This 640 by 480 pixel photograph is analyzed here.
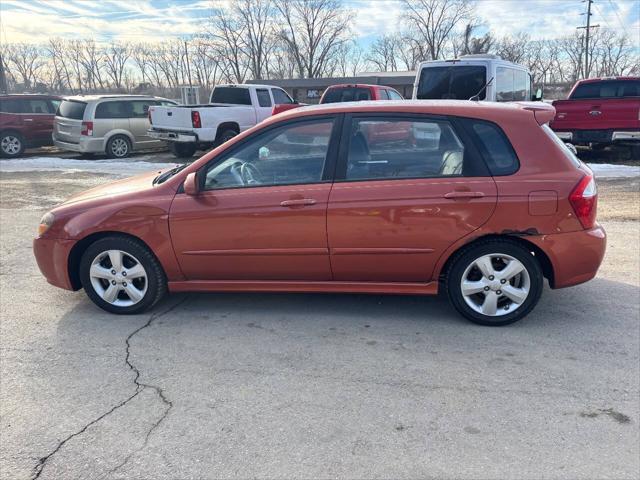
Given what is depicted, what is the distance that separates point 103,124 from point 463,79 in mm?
9891

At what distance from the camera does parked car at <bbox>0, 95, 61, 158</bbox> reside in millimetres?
15719

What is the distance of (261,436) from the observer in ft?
9.06

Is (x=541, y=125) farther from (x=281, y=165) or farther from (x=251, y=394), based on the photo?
(x=251, y=394)

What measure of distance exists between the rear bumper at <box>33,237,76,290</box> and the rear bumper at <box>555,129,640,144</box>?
1126 cm

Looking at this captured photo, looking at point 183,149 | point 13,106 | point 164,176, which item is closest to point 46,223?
point 164,176

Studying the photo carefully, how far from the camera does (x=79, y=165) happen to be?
14.1 meters

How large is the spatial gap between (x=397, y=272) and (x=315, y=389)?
3.93 feet

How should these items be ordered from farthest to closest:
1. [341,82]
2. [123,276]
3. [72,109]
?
1. [341,82]
2. [72,109]
3. [123,276]

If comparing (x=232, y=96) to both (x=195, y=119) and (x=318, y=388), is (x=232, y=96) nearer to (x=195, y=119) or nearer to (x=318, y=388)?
(x=195, y=119)

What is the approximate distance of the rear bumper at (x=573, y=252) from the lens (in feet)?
12.5

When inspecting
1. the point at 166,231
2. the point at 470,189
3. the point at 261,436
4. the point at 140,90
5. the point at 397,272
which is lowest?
the point at 261,436

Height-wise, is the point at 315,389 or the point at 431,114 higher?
the point at 431,114

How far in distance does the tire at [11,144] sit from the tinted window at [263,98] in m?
7.35

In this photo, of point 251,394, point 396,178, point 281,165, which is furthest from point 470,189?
point 251,394
